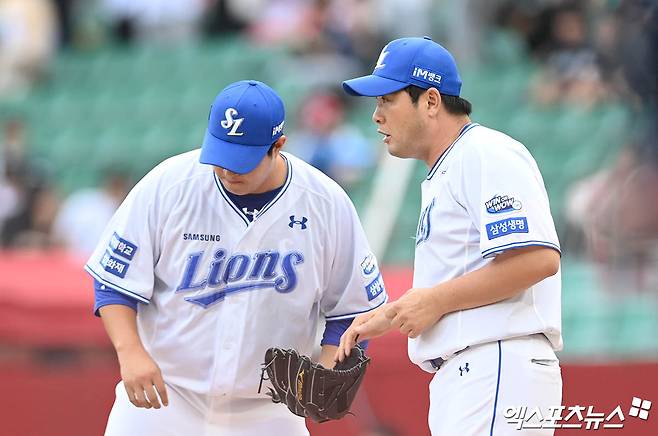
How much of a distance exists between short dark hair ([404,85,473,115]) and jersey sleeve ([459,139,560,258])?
Result: 0.74 ft

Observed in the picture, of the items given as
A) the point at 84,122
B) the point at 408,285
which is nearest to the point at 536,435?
A: the point at 408,285

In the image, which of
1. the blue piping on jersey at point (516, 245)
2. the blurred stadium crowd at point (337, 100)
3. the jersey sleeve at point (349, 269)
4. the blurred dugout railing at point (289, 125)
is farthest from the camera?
the blurred dugout railing at point (289, 125)

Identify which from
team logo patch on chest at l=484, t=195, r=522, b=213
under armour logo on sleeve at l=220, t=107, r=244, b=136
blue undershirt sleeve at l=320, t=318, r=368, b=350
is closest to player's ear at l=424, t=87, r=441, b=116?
team logo patch on chest at l=484, t=195, r=522, b=213

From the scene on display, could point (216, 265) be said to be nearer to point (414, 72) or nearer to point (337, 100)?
point (414, 72)

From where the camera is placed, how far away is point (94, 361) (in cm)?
812

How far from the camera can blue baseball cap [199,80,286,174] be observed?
14.2 ft

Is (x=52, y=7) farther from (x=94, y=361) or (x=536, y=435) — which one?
(x=536, y=435)

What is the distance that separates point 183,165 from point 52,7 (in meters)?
11.1

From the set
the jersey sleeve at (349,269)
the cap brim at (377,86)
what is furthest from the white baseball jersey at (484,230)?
the jersey sleeve at (349,269)

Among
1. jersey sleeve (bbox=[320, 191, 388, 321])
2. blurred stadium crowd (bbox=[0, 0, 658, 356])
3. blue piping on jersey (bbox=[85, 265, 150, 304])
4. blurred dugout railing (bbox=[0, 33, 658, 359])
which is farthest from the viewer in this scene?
blurred dugout railing (bbox=[0, 33, 658, 359])

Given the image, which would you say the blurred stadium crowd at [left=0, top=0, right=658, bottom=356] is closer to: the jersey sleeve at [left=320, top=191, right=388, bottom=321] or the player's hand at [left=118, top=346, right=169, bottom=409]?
the jersey sleeve at [left=320, top=191, right=388, bottom=321]

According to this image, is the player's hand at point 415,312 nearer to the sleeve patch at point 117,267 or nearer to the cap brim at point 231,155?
the cap brim at point 231,155

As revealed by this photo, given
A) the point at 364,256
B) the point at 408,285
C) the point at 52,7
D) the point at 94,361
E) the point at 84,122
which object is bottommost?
the point at 94,361

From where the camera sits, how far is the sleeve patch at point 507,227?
3.91m
